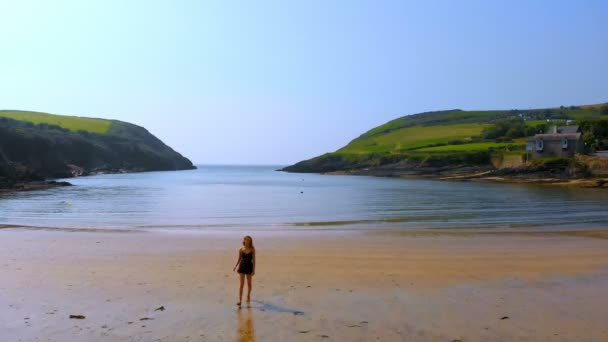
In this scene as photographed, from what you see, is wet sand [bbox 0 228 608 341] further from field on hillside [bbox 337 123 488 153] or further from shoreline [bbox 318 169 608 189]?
field on hillside [bbox 337 123 488 153]

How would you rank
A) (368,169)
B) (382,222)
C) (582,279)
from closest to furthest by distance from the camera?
(582,279) → (382,222) → (368,169)

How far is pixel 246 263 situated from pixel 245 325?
1.95m

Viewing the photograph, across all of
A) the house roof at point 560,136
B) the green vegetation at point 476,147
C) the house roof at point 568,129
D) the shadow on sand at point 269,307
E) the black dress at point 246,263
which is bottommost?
the shadow on sand at point 269,307

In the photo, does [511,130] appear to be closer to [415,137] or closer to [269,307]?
[415,137]

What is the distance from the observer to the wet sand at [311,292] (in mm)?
8914

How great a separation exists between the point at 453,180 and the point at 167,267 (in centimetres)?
8205

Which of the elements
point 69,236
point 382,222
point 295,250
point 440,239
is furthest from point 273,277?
point 382,222

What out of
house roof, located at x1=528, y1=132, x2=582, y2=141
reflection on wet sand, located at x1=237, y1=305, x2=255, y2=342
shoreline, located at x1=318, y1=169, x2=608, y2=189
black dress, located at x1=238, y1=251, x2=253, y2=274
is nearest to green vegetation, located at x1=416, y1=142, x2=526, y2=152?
shoreline, located at x1=318, y1=169, x2=608, y2=189

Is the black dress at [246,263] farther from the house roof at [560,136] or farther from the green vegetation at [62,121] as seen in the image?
the green vegetation at [62,121]

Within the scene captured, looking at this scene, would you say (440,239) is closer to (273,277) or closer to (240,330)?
(273,277)

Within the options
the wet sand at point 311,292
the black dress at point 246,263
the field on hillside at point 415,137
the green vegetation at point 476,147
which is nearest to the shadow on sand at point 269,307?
the wet sand at point 311,292

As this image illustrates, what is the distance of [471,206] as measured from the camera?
1556 inches

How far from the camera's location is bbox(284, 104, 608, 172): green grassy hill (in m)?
108

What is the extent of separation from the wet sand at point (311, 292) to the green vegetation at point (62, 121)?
542 feet
